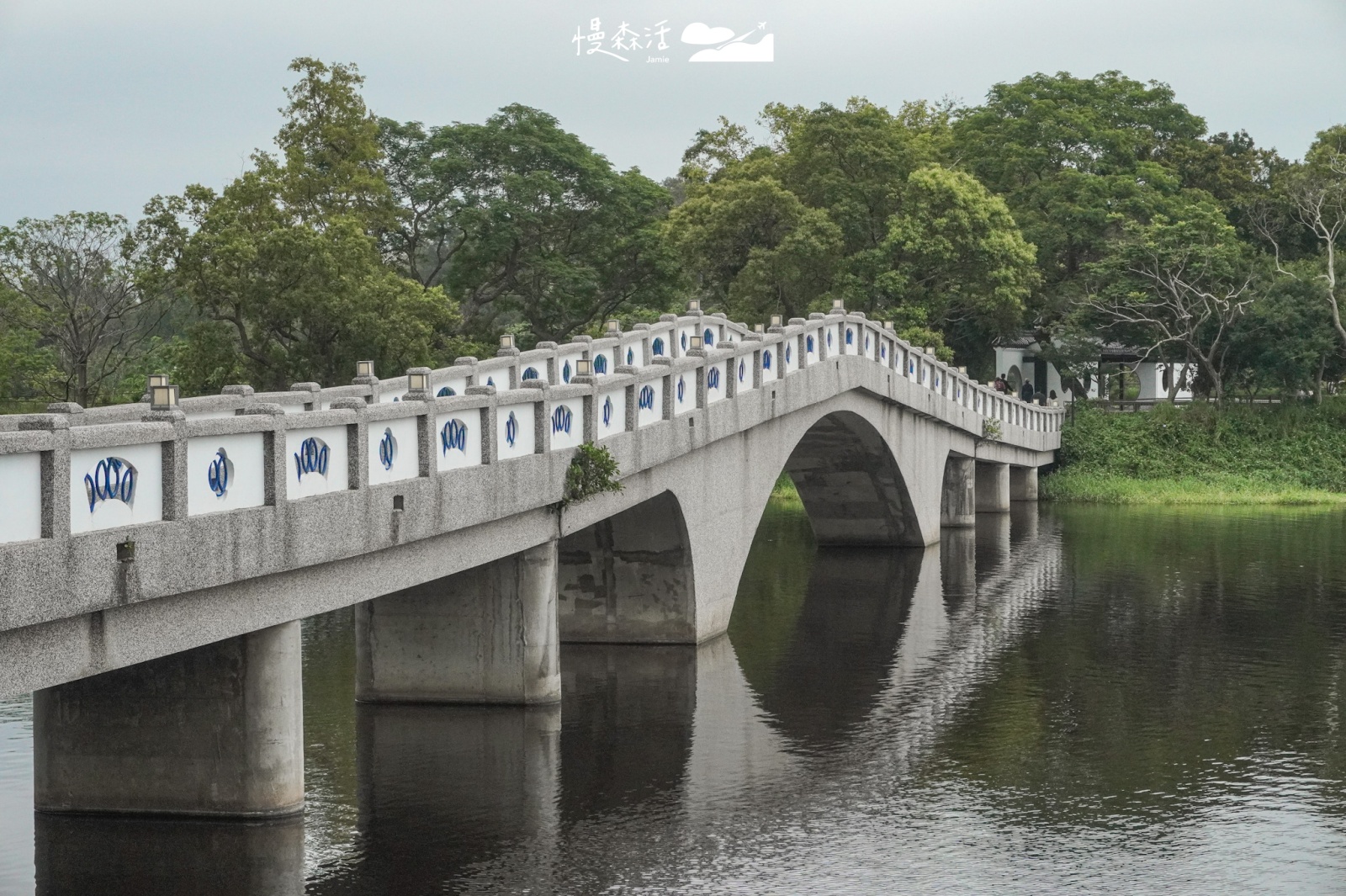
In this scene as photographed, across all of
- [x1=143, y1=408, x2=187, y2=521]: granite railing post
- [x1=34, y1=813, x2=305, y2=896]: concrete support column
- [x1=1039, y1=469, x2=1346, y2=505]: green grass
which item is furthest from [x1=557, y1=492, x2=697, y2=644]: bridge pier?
[x1=1039, y1=469, x2=1346, y2=505]: green grass

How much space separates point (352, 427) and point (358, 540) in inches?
39.3

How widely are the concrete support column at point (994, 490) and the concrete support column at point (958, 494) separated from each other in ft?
13.5

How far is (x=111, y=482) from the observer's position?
478 inches

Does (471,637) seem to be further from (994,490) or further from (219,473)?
(994,490)

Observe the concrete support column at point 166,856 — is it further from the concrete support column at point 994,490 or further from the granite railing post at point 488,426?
the concrete support column at point 994,490

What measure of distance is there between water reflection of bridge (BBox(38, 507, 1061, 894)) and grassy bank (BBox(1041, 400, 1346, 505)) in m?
24.1

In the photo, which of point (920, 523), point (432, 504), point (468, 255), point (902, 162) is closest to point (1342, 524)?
point (920, 523)

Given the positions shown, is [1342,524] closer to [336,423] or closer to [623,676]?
[623,676]

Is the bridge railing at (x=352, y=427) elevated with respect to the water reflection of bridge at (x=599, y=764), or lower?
elevated

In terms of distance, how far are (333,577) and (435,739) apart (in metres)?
4.78

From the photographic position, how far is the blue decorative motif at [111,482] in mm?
11961

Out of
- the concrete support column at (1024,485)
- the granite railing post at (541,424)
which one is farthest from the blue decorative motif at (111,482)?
the concrete support column at (1024,485)

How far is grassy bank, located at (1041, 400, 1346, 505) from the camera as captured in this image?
53.0m

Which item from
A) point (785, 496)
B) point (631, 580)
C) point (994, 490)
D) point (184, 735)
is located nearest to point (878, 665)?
point (631, 580)
